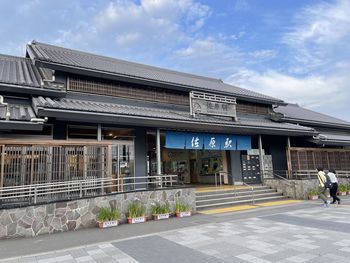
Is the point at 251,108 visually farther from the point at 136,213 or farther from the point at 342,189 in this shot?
the point at 136,213

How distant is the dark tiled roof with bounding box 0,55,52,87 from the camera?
35.5 feet

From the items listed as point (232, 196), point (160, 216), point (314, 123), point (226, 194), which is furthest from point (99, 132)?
point (314, 123)

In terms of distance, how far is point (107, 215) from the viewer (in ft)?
29.2

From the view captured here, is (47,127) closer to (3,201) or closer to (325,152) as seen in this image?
(3,201)

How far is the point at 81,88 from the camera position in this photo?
41.8ft

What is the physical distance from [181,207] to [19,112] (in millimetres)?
6846

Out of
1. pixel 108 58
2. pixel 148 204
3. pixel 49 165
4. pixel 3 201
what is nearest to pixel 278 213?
pixel 148 204

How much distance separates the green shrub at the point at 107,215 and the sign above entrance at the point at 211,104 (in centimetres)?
676

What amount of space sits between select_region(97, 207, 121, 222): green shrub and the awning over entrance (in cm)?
457

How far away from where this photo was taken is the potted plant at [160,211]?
998 centimetres

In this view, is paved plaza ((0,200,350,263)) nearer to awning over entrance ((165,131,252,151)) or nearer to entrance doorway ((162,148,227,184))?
awning over entrance ((165,131,252,151))

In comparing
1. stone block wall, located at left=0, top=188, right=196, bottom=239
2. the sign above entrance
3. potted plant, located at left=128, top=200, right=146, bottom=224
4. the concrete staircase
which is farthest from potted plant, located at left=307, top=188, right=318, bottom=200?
potted plant, located at left=128, top=200, right=146, bottom=224

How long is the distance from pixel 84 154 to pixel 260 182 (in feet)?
37.9

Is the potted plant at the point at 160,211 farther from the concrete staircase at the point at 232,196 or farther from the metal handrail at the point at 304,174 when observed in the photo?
the metal handrail at the point at 304,174
